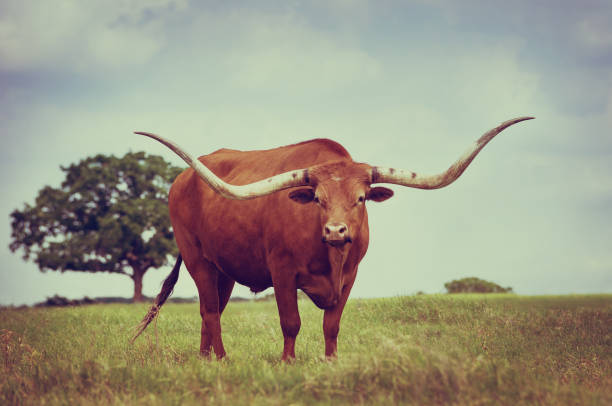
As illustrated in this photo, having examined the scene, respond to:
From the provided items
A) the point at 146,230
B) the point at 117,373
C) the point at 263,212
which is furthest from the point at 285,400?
the point at 146,230

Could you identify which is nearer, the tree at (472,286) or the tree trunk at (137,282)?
the tree at (472,286)

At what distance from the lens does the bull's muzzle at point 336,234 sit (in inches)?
196

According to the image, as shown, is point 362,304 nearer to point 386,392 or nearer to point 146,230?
point 386,392

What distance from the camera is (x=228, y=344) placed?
→ 9086mm

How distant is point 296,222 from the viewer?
589 cm

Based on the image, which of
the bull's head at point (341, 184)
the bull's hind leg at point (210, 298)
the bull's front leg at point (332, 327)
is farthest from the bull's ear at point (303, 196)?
the bull's hind leg at point (210, 298)

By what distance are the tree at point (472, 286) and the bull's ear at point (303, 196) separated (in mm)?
22662

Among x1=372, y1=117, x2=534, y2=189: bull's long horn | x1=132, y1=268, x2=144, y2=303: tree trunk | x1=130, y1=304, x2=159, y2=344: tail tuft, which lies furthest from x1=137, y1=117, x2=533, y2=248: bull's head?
x1=132, y1=268, x2=144, y2=303: tree trunk

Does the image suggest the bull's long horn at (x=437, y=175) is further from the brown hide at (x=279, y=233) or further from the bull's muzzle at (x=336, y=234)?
the bull's muzzle at (x=336, y=234)

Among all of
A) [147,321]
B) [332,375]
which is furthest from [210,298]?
[332,375]

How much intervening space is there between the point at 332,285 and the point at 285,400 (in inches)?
81.5

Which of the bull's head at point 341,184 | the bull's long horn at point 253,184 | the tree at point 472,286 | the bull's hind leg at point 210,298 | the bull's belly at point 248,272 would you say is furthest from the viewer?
the tree at point 472,286

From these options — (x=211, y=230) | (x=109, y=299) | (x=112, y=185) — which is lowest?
(x=109, y=299)

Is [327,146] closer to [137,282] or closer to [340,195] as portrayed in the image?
[340,195]
